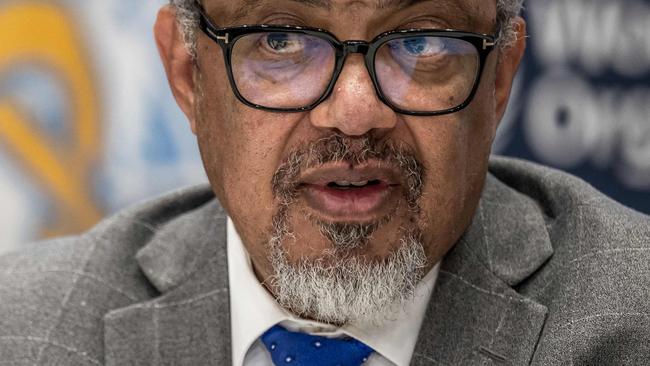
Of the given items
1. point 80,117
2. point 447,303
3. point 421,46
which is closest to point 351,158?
point 421,46

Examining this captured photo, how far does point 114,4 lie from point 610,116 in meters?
1.22

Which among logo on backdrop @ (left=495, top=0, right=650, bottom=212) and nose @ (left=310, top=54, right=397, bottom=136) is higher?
nose @ (left=310, top=54, right=397, bottom=136)

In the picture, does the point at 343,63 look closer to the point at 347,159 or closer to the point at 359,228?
the point at 347,159

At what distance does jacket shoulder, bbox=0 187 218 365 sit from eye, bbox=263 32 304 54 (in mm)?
609

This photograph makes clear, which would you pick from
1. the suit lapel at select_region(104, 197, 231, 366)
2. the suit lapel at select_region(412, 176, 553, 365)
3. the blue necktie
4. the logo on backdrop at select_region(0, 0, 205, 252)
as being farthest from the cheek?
the logo on backdrop at select_region(0, 0, 205, 252)

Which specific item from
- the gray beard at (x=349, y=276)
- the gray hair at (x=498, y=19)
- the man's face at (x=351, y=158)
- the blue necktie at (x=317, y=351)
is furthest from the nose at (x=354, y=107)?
the blue necktie at (x=317, y=351)

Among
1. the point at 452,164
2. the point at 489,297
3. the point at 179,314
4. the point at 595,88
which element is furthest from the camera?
the point at 595,88

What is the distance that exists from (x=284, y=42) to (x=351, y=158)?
22 cm

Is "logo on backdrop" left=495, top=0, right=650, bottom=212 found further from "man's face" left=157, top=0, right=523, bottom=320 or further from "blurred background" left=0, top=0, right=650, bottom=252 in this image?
"man's face" left=157, top=0, right=523, bottom=320

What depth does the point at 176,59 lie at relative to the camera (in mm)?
2088

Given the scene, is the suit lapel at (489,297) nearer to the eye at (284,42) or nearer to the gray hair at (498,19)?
the gray hair at (498,19)

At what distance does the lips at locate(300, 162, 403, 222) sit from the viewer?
1792mm

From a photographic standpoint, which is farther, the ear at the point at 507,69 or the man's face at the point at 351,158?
the ear at the point at 507,69

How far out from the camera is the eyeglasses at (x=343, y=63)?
70.1 inches
